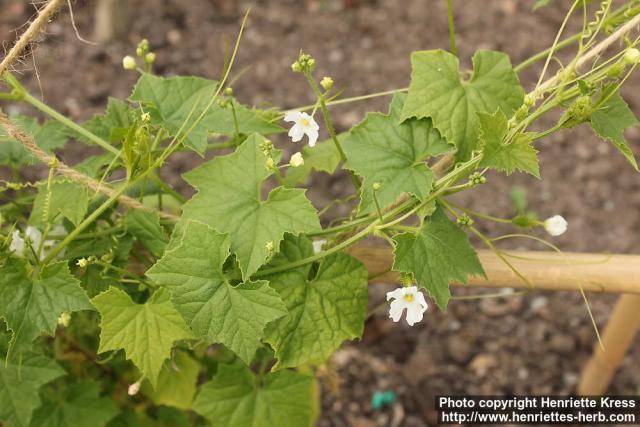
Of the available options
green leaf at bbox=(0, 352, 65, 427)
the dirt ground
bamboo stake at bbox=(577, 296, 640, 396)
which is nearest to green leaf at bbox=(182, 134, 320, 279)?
green leaf at bbox=(0, 352, 65, 427)

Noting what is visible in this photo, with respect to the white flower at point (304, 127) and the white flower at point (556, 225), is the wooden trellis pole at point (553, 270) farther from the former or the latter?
the white flower at point (304, 127)

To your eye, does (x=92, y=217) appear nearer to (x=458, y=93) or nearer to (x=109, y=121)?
(x=109, y=121)

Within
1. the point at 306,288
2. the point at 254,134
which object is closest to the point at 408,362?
the point at 306,288

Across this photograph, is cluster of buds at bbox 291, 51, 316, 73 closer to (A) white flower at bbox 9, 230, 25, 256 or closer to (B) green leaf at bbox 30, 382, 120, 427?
(A) white flower at bbox 9, 230, 25, 256

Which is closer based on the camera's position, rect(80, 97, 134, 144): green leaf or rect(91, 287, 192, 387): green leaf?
rect(91, 287, 192, 387): green leaf

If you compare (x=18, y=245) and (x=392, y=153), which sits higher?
(x=392, y=153)

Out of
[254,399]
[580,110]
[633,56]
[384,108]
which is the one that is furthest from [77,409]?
[384,108]
